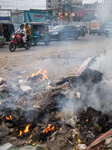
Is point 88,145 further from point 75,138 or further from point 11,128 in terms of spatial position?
point 11,128

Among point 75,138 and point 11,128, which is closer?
point 75,138

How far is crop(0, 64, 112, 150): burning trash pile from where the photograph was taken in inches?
89.4

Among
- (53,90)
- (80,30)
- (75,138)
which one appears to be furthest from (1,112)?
(80,30)

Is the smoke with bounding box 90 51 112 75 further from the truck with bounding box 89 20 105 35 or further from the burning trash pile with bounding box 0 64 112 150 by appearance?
the truck with bounding box 89 20 105 35

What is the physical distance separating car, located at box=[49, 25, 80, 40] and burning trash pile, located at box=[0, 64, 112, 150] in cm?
1200

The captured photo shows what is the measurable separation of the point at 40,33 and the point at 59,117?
429 inches

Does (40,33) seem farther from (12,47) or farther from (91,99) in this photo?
(91,99)

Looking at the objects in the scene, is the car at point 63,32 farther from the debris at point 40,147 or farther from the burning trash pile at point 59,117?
the debris at point 40,147

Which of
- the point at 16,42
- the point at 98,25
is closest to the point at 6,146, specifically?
the point at 98,25

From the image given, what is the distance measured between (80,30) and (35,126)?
15800 millimetres

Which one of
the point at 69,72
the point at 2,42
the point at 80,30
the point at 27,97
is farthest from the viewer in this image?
the point at 80,30

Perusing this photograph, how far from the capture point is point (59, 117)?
2.63m

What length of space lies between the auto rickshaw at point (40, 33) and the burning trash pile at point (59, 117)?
28.8 ft

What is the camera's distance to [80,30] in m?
17.3
